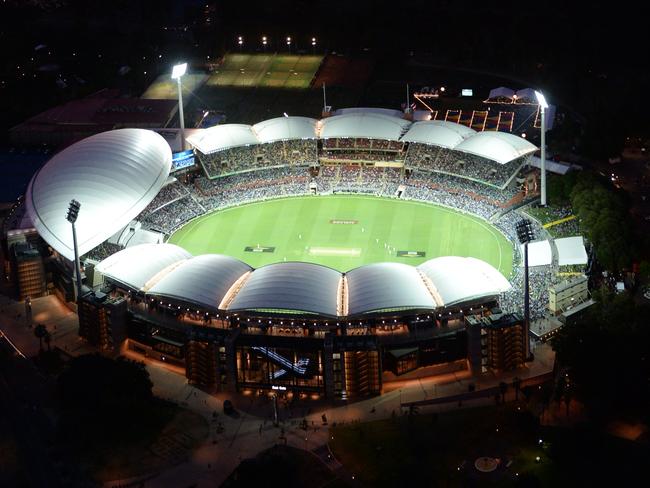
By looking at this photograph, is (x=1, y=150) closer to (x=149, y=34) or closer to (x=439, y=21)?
(x=149, y=34)

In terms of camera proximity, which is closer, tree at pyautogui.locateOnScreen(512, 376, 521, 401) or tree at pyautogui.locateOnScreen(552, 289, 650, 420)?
tree at pyautogui.locateOnScreen(552, 289, 650, 420)

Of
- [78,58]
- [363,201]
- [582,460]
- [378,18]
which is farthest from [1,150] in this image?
[582,460]

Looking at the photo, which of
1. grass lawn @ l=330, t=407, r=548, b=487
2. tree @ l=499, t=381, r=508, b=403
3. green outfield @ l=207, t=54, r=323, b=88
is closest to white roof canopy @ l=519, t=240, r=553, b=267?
tree @ l=499, t=381, r=508, b=403

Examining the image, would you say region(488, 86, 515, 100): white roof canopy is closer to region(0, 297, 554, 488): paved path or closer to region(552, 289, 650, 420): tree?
region(0, 297, 554, 488): paved path

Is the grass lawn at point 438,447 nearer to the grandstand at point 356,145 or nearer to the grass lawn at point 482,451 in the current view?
the grass lawn at point 482,451

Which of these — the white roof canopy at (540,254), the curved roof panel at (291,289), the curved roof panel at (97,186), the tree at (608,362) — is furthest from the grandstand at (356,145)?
the tree at (608,362)

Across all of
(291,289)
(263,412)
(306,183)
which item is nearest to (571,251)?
(291,289)
